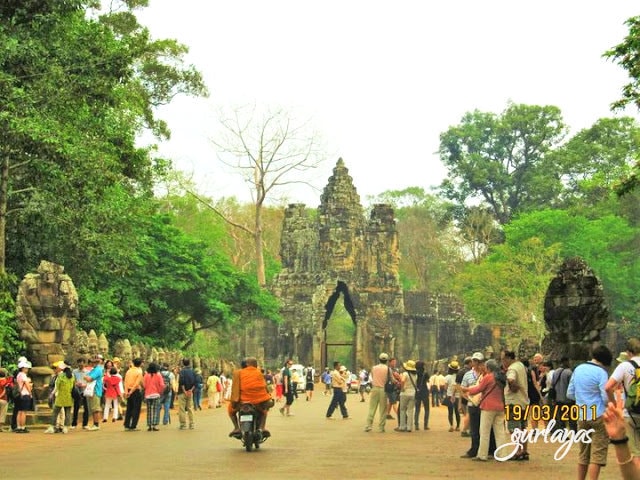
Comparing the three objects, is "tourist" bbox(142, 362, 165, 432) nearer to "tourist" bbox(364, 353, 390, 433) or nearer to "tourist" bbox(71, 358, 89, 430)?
"tourist" bbox(71, 358, 89, 430)

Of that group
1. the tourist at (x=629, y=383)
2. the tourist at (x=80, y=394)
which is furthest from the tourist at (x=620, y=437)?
the tourist at (x=80, y=394)

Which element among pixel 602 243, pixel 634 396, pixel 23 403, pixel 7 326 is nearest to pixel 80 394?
pixel 23 403

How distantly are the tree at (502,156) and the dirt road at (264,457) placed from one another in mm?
56159

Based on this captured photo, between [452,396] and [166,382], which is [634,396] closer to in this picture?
[452,396]

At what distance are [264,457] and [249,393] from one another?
149cm

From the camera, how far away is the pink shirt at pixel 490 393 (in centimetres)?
1479

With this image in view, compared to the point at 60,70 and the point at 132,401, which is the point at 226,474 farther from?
the point at 60,70

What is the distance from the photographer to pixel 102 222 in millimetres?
28078

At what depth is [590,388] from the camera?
11047 mm

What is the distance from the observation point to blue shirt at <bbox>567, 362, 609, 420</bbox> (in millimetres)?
10984

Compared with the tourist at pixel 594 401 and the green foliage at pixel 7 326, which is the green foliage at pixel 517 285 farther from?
the tourist at pixel 594 401

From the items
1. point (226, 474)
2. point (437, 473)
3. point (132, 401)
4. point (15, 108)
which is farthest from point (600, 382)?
point (15, 108)

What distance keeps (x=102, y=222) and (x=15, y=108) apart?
5.52 m

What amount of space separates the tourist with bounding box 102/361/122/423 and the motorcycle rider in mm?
6896
